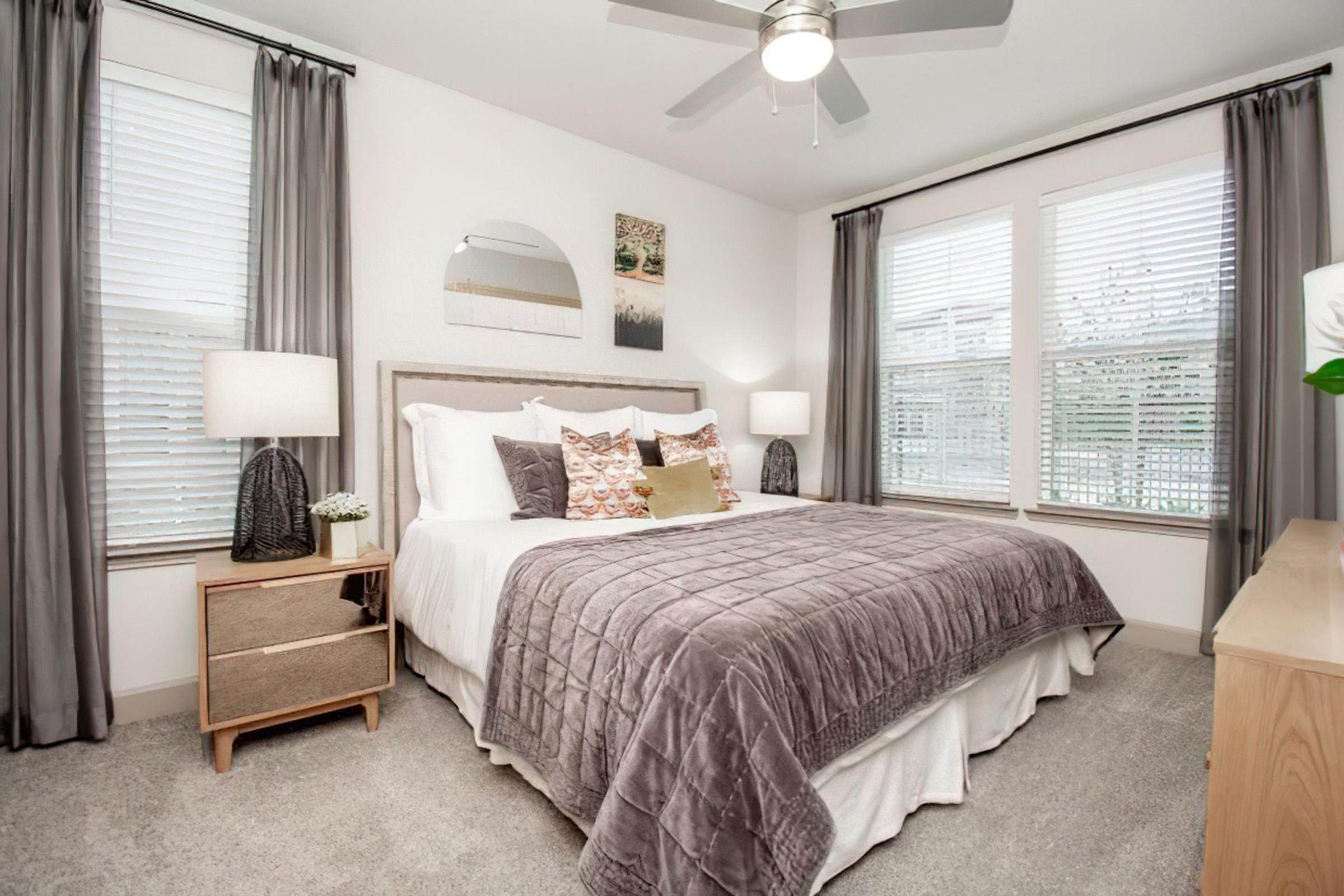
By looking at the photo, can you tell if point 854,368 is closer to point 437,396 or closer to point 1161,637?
point 1161,637

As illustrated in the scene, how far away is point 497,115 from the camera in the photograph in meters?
3.21

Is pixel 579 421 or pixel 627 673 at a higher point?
pixel 579 421

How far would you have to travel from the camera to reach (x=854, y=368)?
168 inches

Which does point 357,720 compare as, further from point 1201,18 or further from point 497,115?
point 1201,18

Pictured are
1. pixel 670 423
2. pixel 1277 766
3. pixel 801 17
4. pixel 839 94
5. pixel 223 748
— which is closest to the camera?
pixel 1277 766

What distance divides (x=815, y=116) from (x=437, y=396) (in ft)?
6.96

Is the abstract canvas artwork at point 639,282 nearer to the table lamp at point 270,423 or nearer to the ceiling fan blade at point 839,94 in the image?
the ceiling fan blade at point 839,94

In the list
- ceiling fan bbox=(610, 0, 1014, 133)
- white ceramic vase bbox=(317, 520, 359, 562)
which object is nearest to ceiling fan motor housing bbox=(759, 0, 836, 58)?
ceiling fan bbox=(610, 0, 1014, 133)

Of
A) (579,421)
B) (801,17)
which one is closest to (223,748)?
(579,421)

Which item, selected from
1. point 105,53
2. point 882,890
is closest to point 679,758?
point 882,890

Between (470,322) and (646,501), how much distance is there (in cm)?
133

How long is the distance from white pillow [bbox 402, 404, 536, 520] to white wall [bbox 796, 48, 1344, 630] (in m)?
2.94

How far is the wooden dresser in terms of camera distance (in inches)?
35.1

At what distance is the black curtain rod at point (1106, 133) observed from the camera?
2.72 metres
